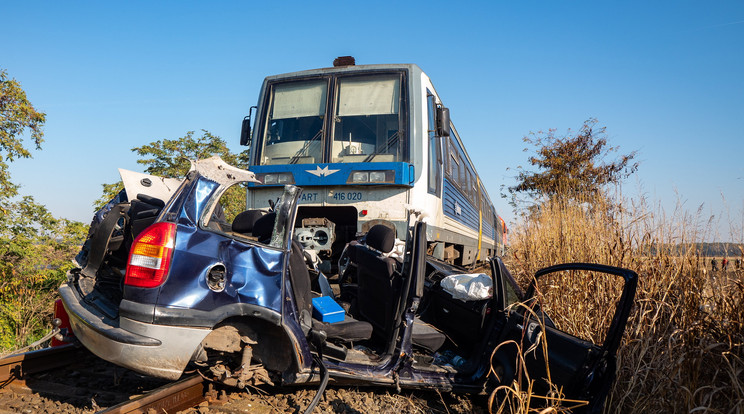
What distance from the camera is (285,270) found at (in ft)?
9.90

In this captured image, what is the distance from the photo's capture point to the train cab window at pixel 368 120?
6.70 meters

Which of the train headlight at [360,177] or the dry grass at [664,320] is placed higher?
the train headlight at [360,177]

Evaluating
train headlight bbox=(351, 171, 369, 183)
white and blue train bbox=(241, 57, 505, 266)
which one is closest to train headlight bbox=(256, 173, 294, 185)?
white and blue train bbox=(241, 57, 505, 266)

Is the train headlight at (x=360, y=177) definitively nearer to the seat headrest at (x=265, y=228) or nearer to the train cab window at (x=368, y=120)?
the train cab window at (x=368, y=120)

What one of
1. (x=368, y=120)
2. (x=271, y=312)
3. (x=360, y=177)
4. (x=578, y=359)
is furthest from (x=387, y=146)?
(x=578, y=359)

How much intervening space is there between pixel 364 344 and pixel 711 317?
252 cm

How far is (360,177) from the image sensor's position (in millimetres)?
6477

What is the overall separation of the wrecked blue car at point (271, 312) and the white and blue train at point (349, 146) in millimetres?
2425

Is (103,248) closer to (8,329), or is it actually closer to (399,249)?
(399,249)

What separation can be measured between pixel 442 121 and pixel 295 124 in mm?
2179

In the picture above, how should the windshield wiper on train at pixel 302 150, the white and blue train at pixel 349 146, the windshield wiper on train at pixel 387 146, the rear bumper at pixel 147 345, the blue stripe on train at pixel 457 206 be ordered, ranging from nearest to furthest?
1. the rear bumper at pixel 147 345
2. the white and blue train at pixel 349 146
3. the windshield wiper on train at pixel 387 146
4. the windshield wiper on train at pixel 302 150
5. the blue stripe on train at pixel 457 206

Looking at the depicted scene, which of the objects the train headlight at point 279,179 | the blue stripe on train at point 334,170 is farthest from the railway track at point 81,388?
the blue stripe on train at point 334,170

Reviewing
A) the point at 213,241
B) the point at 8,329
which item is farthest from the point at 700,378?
the point at 8,329

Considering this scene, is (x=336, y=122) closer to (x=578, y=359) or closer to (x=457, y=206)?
(x=457, y=206)
